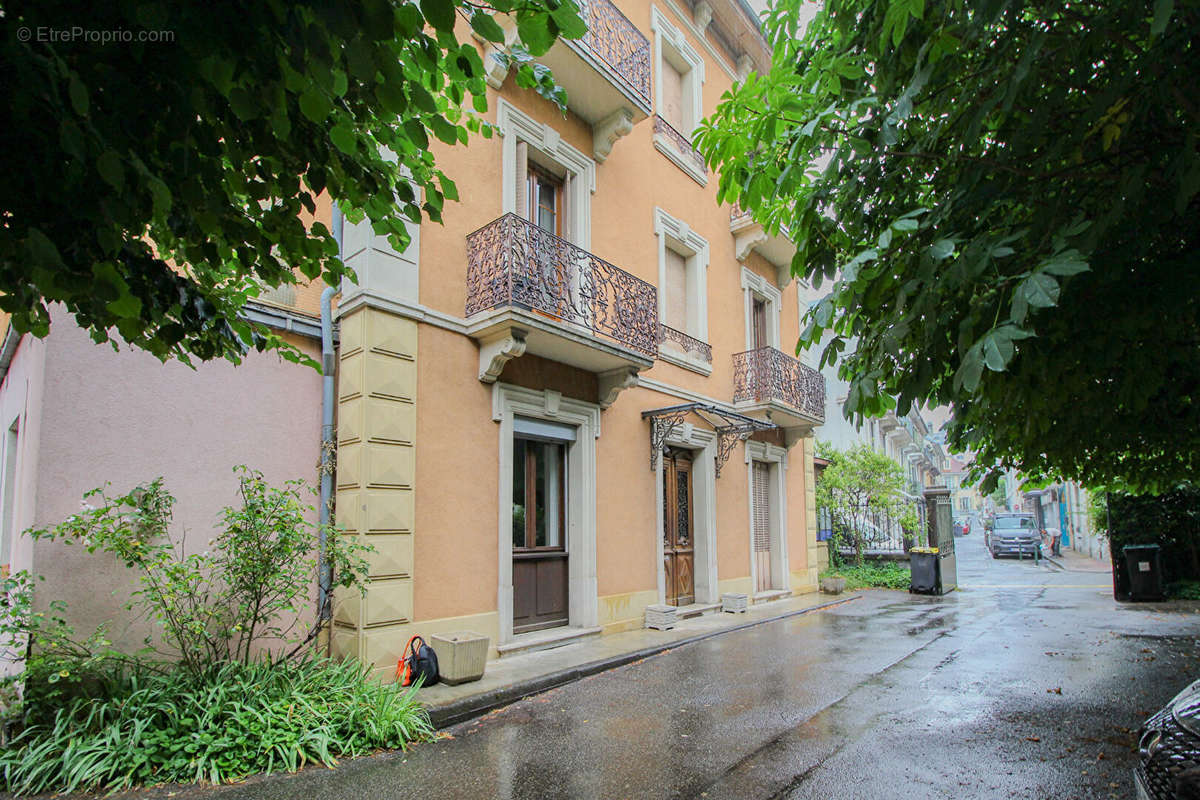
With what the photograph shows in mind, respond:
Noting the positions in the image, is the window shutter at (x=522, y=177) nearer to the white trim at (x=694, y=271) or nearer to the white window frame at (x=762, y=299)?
the white trim at (x=694, y=271)

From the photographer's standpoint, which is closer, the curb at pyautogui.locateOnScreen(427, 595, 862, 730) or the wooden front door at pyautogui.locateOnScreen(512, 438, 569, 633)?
the curb at pyautogui.locateOnScreen(427, 595, 862, 730)

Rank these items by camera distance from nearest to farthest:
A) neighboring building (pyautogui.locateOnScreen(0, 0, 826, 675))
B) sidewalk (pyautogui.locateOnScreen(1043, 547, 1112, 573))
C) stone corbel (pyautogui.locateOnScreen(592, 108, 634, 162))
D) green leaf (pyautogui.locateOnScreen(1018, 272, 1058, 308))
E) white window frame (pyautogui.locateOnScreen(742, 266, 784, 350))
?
green leaf (pyautogui.locateOnScreen(1018, 272, 1058, 308)), neighboring building (pyautogui.locateOnScreen(0, 0, 826, 675)), stone corbel (pyautogui.locateOnScreen(592, 108, 634, 162)), white window frame (pyautogui.locateOnScreen(742, 266, 784, 350)), sidewalk (pyautogui.locateOnScreen(1043, 547, 1112, 573))

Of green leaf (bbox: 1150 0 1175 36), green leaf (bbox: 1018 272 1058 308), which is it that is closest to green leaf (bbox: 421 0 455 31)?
green leaf (bbox: 1018 272 1058 308)

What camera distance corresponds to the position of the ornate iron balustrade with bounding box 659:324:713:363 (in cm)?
1159

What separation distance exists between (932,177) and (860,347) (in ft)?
4.53

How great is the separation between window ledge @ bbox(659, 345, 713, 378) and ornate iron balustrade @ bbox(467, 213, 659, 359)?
4.59ft

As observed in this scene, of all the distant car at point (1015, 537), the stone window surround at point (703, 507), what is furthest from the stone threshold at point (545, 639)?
the distant car at point (1015, 537)

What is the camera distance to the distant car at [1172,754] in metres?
2.71

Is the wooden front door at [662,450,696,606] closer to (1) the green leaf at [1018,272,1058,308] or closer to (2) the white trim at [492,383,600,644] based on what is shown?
(2) the white trim at [492,383,600,644]

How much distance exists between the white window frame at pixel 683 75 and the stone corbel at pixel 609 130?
1734mm

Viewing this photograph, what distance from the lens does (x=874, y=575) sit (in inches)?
668

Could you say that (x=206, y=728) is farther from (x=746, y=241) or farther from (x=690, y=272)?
(x=746, y=241)

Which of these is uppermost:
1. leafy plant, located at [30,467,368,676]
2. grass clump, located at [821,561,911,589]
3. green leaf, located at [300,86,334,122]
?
green leaf, located at [300,86,334,122]

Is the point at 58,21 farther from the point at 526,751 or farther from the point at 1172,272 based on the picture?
the point at 526,751
